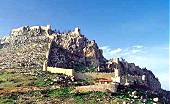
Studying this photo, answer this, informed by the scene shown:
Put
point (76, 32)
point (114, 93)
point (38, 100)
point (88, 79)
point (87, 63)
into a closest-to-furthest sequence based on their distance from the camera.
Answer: point (38, 100) < point (114, 93) < point (88, 79) < point (87, 63) < point (76, 32)

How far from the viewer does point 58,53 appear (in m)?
124

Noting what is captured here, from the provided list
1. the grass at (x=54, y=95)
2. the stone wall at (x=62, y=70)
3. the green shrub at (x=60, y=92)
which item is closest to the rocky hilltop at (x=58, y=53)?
the stone wall at (x=62, y=70)

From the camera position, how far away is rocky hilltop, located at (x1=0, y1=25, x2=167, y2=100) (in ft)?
394

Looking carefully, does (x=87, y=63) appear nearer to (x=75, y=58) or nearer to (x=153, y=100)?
(x=75, y=58)

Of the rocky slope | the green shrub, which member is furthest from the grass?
the rocky slope

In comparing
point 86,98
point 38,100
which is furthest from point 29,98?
point 86,98

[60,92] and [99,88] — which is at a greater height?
[99,88]

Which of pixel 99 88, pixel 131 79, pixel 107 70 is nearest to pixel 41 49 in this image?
pixel 107 70

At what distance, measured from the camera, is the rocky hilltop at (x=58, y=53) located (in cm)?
12019

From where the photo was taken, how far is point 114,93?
90.2m

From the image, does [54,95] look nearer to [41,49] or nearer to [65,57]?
[65,57]

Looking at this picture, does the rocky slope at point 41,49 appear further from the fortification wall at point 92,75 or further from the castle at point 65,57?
the fortification wall at point 92,75

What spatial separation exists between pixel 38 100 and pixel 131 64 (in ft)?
165

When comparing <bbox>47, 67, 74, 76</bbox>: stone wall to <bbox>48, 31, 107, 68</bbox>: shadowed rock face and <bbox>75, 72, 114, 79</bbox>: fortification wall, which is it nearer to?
<bbox>75, 72, 114, 79</bbox>: fortification wall
